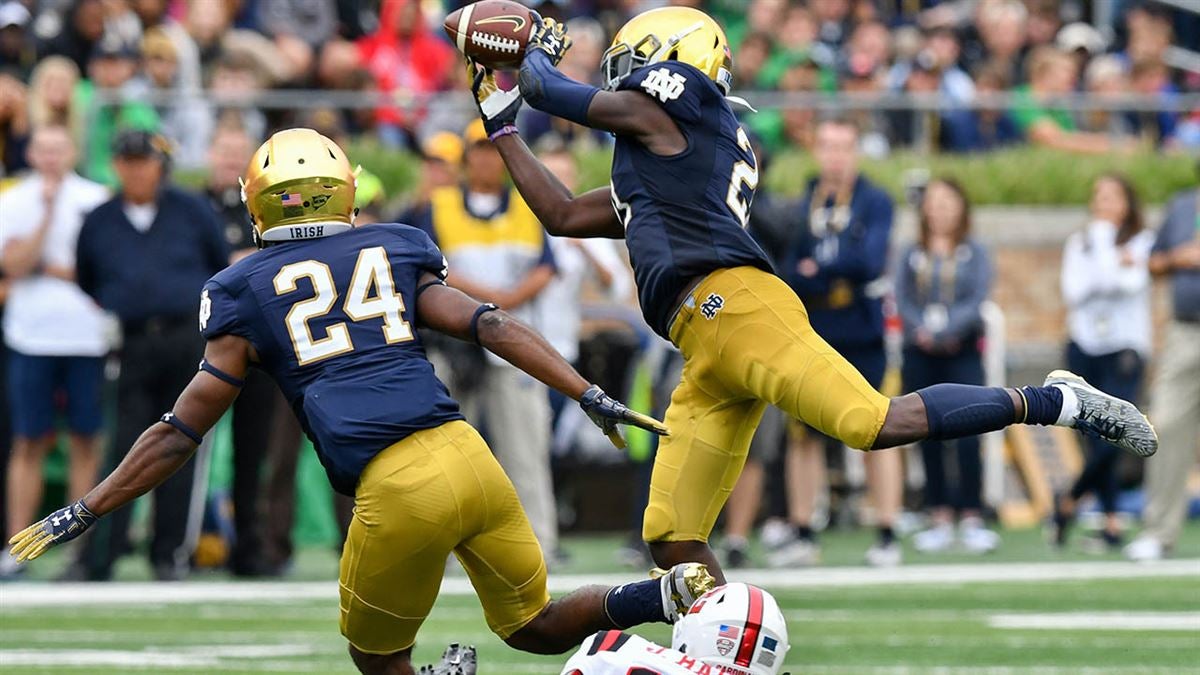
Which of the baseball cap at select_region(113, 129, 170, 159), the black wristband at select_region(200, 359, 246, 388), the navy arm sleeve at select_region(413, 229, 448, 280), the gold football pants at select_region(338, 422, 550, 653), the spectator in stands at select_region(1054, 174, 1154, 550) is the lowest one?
the spectator in stands at select_region(1054, 174, 1154, 550)

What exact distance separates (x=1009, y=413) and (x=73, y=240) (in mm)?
6403

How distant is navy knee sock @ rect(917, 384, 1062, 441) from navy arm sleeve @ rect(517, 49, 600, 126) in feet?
4.58

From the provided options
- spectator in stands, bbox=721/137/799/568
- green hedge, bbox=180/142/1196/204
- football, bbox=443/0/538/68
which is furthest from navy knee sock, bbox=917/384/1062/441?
green hedge, bbox=180/142/1196/204

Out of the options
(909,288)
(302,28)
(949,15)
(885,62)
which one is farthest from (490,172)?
(949,15)

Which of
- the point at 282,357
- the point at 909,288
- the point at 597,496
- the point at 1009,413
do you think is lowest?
the point at 597,496

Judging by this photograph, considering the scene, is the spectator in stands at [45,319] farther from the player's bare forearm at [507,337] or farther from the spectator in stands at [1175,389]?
the spectator in stands at [1175,389]

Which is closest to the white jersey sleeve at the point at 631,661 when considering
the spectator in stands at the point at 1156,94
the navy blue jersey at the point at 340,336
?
the navy blue jersey at the point at 340,336

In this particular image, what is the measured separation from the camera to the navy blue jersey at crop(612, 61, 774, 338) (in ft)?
21.8

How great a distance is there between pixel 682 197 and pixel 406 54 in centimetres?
910

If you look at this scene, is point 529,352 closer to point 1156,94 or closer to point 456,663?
point 456,663

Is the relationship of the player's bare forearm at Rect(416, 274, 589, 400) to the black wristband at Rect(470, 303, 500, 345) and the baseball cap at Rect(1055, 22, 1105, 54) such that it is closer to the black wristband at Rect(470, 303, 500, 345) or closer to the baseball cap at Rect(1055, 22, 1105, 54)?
the black wristband at Rect(470, 303, 500, 345)

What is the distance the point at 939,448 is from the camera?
1227 centimetres

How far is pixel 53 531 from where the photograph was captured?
586 cm

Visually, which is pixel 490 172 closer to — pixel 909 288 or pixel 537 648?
pixel 909 288
